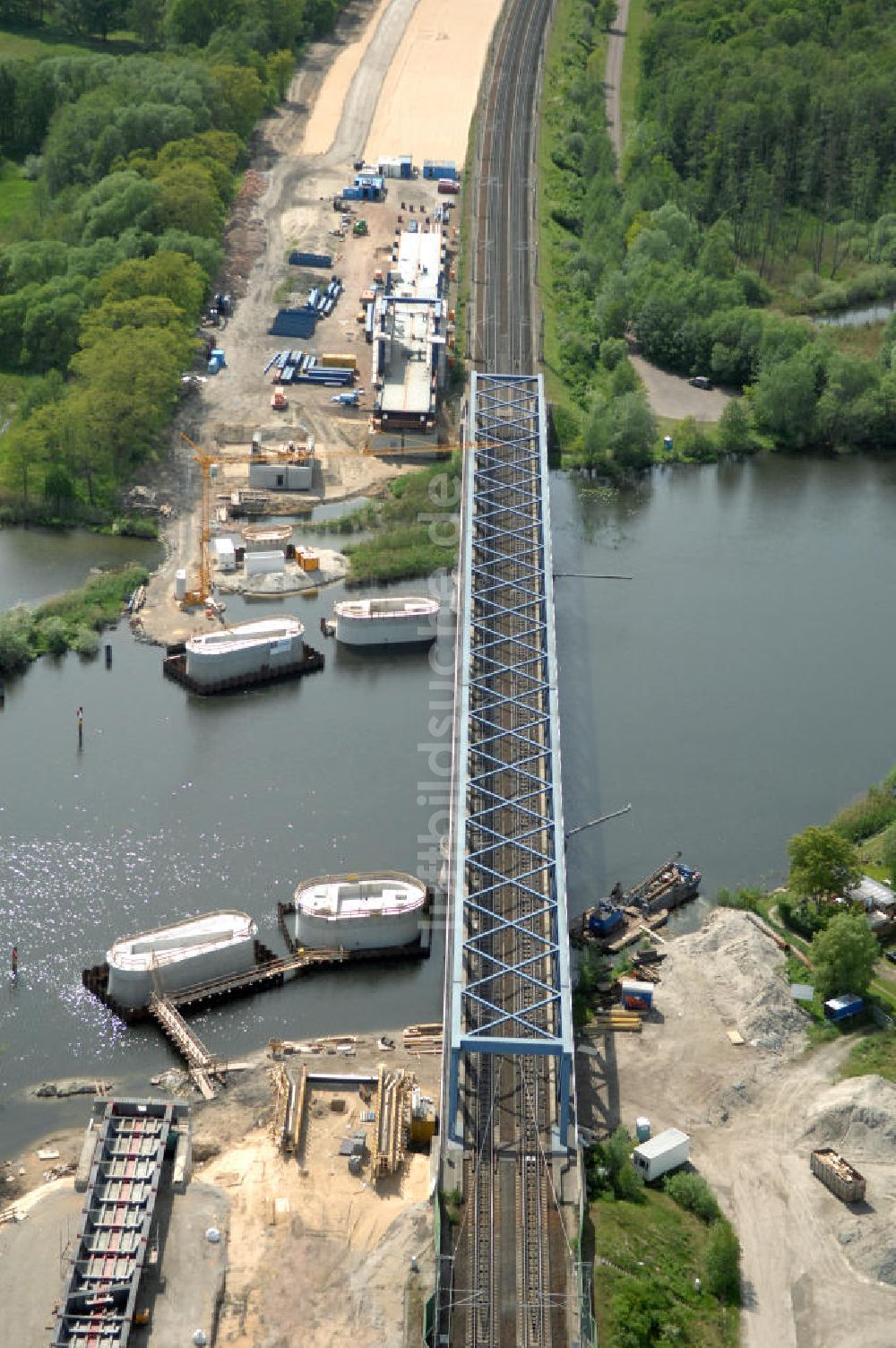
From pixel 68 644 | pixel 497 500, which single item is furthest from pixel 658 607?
pixel 68 644

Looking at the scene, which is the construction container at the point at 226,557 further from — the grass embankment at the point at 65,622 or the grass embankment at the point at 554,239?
the grass embankment at the point at 554,239

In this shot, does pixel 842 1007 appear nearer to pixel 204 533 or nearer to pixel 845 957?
pixel 845 957

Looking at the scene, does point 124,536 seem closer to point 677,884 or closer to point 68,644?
point 68,644

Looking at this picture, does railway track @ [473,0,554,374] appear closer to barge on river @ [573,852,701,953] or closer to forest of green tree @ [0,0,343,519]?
forest of green tree @ [0,0,343,519]

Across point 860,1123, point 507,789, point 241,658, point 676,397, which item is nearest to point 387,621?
point 241,658

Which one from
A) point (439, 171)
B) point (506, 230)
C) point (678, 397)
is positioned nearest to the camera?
point (678, 397)

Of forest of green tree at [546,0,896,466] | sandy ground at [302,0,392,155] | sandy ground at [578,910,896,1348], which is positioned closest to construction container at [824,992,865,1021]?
sandy ground at [578,910,896,1348]
